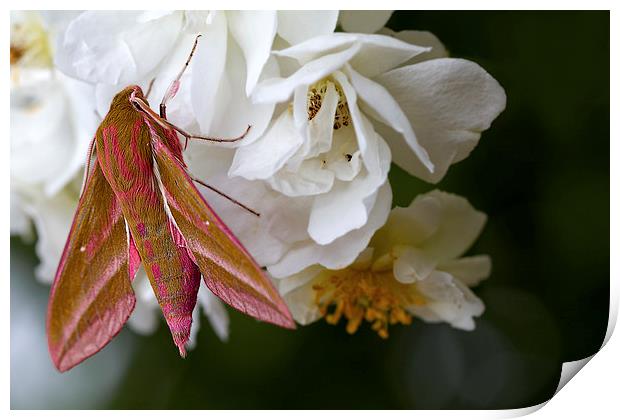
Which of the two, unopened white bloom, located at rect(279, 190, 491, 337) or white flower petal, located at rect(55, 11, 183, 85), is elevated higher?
white flower petal, located at rect(55, 11, 183, 85)

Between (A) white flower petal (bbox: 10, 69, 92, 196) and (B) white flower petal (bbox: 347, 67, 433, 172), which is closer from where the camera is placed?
(B) white flower petal (bbox: 347, 67, 433, 172)

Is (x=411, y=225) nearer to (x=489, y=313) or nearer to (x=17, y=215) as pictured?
(x=489, y=313)

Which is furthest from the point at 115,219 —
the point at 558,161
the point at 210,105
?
the point at 558,161

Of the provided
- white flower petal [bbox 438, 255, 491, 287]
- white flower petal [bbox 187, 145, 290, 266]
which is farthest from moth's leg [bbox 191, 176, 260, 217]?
white flower petal [bbox 438, 255, 491, 287]

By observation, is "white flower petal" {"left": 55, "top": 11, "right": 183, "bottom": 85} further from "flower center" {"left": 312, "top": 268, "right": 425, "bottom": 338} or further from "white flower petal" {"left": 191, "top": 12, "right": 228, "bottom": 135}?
"flower center" {"left": 312, "top": 268, "right": 425, "bottom": 338}

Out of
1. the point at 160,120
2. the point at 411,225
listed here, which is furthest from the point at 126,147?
the point at 411,225
